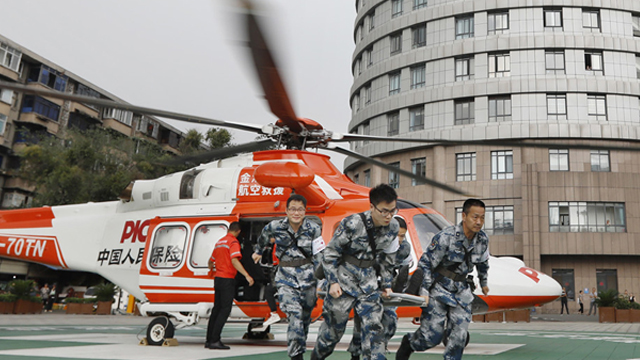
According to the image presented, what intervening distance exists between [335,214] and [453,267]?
9.92 feet

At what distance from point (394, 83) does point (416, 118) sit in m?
3.63

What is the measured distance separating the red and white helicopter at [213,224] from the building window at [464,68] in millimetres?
29476

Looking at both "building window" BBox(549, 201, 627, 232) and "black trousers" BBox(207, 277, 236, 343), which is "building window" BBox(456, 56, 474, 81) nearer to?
"building window" BBox(549, 201, 627, 232)

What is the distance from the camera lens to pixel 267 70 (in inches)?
155

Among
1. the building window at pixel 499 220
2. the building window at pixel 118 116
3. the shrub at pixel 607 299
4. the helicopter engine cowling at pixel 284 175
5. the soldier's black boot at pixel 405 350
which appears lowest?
the soldier's black boot at pixel 405 350

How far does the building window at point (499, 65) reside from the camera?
115 feet

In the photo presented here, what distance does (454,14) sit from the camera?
1451 inches

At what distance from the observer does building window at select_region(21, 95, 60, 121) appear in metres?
40.0

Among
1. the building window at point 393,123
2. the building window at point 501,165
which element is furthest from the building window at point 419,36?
the building window at point 501,165

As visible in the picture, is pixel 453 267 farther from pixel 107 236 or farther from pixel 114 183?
pixel 114 183

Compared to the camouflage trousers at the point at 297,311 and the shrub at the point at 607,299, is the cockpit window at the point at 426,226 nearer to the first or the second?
the camouflage trousers at the point at 297,311

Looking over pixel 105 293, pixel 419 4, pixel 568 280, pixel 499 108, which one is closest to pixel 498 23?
pixel 419 4

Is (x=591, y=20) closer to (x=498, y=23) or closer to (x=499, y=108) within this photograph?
(x=498, y=23)

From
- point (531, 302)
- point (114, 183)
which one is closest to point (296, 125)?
point (531, 302)
